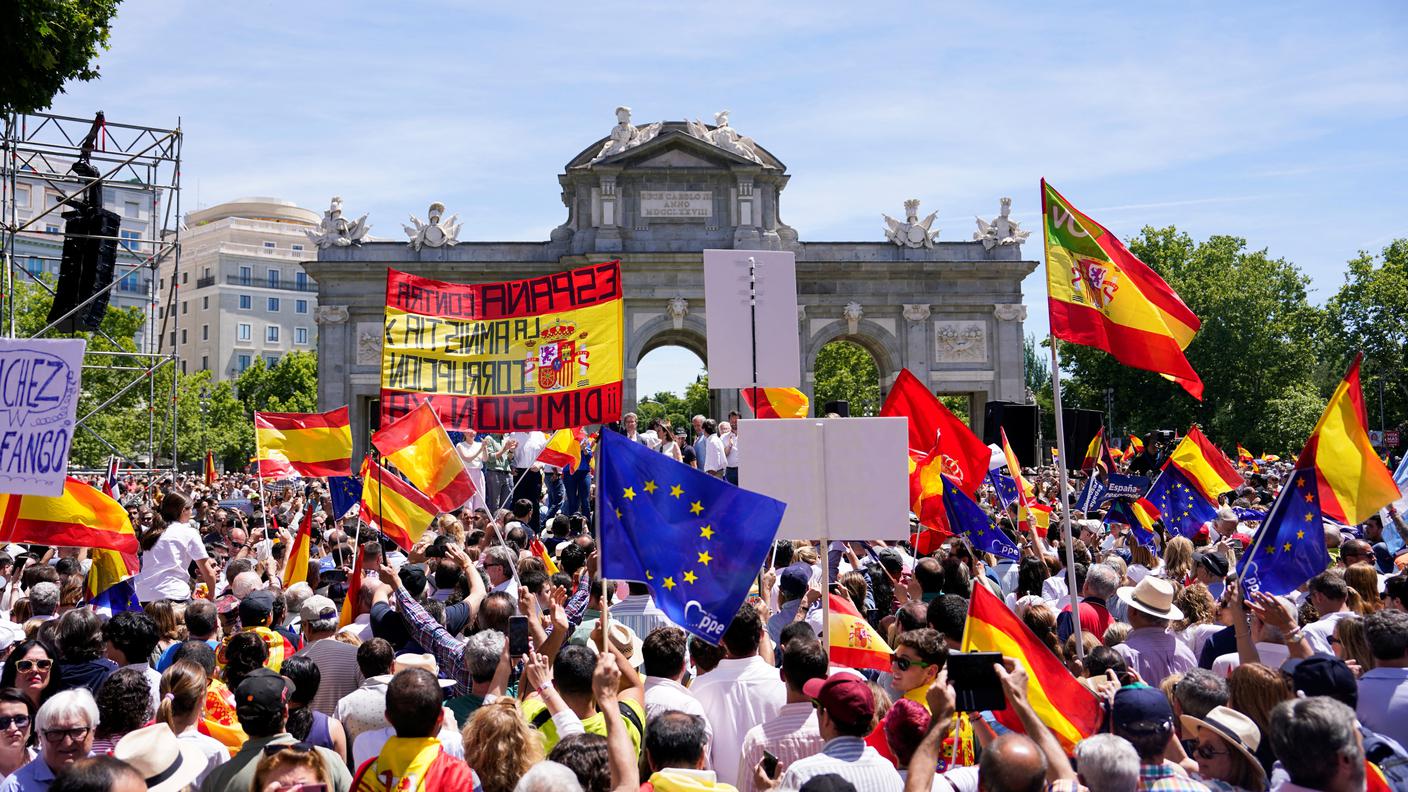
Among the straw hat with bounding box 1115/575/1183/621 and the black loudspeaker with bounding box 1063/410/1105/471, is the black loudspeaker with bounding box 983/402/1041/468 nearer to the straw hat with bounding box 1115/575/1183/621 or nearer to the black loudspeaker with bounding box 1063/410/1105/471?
the black loudspeaker with bounding box 1063/410/1105/471

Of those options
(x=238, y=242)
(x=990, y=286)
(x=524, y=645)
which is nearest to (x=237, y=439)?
(x=238, y=242)

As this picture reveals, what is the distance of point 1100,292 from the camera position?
9.67 metres

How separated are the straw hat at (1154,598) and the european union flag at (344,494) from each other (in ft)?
43.1

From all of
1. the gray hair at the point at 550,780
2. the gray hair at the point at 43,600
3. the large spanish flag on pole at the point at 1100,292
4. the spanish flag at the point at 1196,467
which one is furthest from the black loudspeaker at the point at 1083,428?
the gray hair at the point at 550,780

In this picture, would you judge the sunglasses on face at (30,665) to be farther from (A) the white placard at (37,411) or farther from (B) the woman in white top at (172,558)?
(B) the woman in white top at (172,558)

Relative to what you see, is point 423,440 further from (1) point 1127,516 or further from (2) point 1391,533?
(1) point 1127,516

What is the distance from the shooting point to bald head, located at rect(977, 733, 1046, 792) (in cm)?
458

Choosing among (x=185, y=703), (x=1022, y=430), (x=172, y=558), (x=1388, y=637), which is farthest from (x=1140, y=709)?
(x=1022, y=430)

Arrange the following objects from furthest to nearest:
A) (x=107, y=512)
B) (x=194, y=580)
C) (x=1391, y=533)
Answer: (x=194, y=580) < (x=1391, y=533) < (x=107, y=512)

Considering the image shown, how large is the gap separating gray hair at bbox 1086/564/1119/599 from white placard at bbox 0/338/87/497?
784cm

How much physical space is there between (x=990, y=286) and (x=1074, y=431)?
27.6m

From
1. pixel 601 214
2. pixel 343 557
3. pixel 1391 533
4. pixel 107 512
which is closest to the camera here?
pixel 107 512

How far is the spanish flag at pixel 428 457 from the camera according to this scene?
36.8 ft

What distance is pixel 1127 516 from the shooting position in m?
18.0
